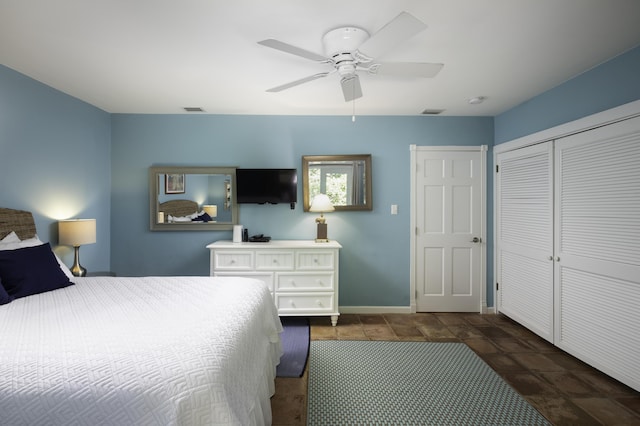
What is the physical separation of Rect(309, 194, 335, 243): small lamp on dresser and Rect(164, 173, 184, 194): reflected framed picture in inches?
63.6

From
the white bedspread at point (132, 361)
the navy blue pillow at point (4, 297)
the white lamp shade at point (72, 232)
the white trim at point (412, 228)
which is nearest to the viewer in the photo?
the white bedspread at point (132, 361)

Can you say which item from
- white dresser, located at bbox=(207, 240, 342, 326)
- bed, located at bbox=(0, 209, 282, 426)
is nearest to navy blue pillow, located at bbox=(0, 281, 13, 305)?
bed, located at bbox=(0, 209, 282, 426)

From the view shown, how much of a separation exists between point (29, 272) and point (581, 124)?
434 cm

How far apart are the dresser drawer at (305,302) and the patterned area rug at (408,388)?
533mm

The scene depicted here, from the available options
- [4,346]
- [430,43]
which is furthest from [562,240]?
[4,346]

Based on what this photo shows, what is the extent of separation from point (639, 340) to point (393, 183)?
8.30 feet

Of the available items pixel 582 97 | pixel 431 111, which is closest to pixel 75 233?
pixel 431 111

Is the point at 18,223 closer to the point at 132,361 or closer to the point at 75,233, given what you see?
the point at 75,233

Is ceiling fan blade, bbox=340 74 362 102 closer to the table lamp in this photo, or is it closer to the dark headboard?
the table lamp

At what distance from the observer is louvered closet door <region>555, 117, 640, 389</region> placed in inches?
90.8

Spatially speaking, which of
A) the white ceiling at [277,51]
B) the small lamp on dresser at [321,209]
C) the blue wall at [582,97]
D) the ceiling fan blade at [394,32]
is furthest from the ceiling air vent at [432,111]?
the ceiling fan blade at [394,32]

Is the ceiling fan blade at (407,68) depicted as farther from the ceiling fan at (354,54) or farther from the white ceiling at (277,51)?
the white ceiling at (277,51)

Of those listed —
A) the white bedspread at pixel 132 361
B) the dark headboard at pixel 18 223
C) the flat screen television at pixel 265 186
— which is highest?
the flat screen television at pixel 265 186

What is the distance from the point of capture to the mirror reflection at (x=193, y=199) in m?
3.92
